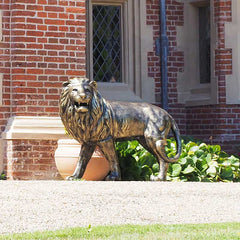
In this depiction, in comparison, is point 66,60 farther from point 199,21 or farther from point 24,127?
point 199,21

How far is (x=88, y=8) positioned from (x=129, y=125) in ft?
11.6

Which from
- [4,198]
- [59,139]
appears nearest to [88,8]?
[59,139]

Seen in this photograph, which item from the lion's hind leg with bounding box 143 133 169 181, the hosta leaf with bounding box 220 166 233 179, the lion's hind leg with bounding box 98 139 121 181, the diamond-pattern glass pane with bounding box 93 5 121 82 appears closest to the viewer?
the lion's hind leg with bounding box 98 139 121 181

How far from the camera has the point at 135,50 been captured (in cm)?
1391

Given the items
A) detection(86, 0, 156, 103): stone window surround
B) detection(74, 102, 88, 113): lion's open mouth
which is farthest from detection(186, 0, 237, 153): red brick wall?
detection(74, 102, 88, 113): lion's open mouth

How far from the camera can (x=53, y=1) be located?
11.3 metres

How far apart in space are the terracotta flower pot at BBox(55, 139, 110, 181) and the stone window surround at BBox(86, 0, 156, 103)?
308 centimetres

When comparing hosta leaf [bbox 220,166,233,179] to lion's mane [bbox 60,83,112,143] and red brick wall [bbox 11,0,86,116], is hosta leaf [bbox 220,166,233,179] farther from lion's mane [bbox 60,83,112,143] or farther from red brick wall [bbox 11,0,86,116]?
red brick wall [bbox 11,0,86,116]

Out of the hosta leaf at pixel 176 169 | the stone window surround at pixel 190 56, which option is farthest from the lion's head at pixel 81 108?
the stone window surround at pixel 190 56

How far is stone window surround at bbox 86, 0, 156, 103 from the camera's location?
13.8m

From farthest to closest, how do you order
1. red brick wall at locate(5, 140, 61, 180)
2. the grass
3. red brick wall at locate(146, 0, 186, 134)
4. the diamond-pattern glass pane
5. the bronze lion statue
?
red brick wall at locate(146, 0, 186, 134)
the diamond-pattern glass pane
red brick wall at locate(5, 140, 61, 180)
the bronze lion statue
the grass

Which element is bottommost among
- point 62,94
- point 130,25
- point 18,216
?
point 18,216

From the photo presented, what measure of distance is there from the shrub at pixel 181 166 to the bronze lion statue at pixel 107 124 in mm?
389

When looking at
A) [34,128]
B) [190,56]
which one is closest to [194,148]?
[34,128]
